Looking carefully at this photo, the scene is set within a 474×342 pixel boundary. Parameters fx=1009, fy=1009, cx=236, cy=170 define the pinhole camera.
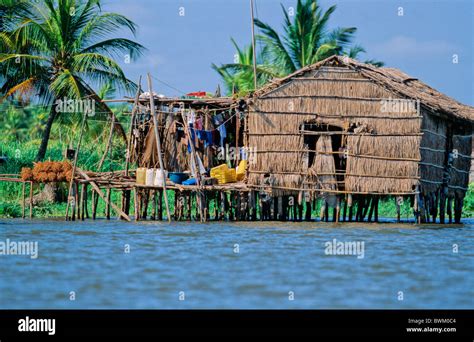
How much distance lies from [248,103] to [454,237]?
5599 mm

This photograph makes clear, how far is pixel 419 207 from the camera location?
2192cm

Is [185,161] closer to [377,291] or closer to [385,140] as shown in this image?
[385,140]

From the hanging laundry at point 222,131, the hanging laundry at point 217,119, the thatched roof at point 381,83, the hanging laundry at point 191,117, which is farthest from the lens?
the hanging laundry at point 217,119

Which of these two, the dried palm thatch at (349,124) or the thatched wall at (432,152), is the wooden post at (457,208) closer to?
the thatched wall at (432,152)

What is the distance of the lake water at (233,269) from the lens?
11.2 m

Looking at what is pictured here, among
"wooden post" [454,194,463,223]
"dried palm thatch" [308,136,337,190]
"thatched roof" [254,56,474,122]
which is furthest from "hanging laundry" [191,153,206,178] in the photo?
"wooden post" [454,194,463,223]

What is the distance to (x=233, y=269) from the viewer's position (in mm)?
13609

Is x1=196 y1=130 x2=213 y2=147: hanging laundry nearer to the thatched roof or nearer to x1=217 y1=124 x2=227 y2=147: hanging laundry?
x1=217 y1=124 x2=227 y2=147: hanging laundry

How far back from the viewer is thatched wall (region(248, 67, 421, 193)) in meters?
21.6

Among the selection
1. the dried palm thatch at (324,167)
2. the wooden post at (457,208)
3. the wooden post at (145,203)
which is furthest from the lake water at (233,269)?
the wooden post at (457,208)

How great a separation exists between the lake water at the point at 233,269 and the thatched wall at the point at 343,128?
1.85 meters

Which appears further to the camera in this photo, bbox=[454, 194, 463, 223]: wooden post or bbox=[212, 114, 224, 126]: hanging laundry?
bbox=[454, 194, 463, 223]: wooden post

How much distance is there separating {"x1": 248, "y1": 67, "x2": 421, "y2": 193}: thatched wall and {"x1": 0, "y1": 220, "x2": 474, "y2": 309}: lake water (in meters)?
1.85

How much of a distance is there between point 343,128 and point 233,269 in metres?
8.93
